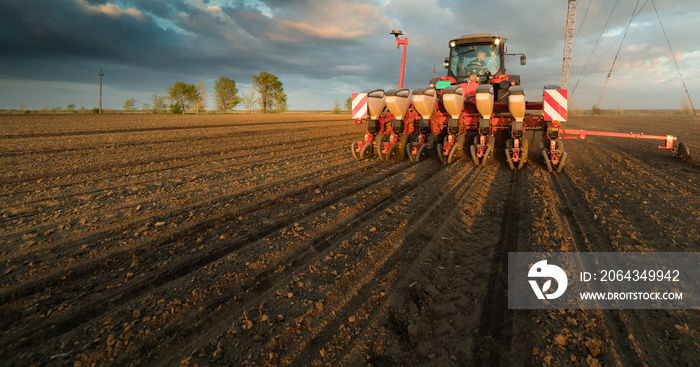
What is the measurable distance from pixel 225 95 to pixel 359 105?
60003mm

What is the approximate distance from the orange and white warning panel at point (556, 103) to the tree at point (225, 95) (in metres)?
62.0

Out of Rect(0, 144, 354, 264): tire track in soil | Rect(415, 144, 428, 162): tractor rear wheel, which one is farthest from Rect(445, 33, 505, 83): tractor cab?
Rect(0, 144, 354, 264): tire track in soil

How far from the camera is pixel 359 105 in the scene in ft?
26.5

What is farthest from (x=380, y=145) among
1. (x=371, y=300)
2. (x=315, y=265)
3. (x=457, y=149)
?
(x=371, y=300)

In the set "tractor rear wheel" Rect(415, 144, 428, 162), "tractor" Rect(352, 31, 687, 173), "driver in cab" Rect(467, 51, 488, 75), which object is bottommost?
"tractor rear wheel" Rect(415, 144, 428, 162)

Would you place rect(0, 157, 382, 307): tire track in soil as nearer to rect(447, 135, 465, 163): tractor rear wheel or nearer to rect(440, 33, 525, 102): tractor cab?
rect(447, 135, 465, 163): tractor rear wheel

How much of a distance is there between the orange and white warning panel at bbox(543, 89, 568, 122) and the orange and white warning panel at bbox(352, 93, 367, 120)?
13.0 feet

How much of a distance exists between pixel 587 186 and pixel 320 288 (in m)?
5.24

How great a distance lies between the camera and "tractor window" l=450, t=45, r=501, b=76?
949cm

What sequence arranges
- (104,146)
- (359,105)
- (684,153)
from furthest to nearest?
(104,146) < (359,105) < (684,153)

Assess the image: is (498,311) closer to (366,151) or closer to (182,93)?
(366,151)

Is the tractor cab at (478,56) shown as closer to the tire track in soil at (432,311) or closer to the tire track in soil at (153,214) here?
the tire track in soil at (153,214)

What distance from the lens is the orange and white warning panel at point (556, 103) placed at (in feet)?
21.6

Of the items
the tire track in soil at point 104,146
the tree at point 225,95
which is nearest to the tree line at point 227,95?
the tree at point 225,95
